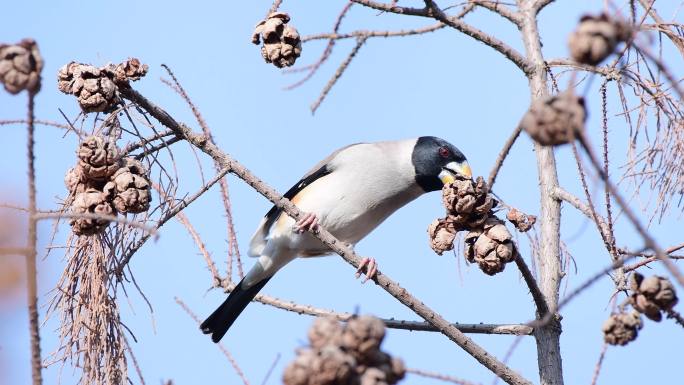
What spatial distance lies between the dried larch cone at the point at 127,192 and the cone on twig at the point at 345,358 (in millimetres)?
1249

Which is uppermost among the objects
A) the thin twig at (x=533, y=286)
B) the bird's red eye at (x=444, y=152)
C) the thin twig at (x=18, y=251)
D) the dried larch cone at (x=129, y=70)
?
the bird's red eye at (x=444, y=152)

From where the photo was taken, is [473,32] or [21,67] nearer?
[21,67]

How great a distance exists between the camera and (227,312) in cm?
530

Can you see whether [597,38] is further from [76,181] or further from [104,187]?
[76,181]

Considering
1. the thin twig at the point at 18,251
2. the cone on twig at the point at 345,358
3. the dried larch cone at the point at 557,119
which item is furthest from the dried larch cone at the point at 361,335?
the thin twig at the point at 18,251

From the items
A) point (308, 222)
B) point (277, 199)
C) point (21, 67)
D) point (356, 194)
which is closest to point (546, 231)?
point (308, 222)

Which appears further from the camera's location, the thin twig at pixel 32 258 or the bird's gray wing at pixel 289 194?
the bird's gray wing at pixel 289 194

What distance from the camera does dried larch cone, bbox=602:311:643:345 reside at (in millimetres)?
1789

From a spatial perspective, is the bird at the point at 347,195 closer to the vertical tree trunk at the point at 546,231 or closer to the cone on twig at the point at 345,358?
the vertical tree trunk at the point at 546,231

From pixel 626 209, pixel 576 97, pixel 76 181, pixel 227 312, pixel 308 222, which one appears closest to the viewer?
pixel 626 209

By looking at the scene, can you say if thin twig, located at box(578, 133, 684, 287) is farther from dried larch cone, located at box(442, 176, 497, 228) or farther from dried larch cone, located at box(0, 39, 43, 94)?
dried larch cone, located at box(442, 176, 497, 228)

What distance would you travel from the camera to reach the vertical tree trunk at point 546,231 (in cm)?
321

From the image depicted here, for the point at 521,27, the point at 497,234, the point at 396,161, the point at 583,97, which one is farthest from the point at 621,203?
the point at 396,161

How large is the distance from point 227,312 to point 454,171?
1.61 metres
